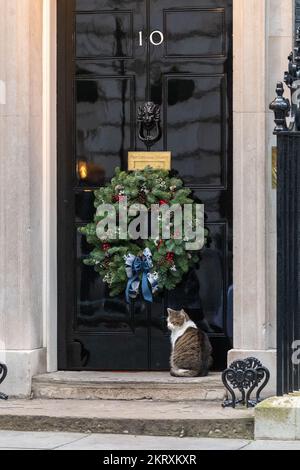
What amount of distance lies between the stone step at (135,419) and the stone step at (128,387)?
13 centimetres

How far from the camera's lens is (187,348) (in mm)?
10414

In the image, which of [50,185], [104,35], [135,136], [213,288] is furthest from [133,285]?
[104,35]

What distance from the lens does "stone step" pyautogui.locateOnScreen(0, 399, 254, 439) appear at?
906cm

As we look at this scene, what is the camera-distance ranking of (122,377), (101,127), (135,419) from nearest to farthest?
(135,419) → (122,377) → (101,127)

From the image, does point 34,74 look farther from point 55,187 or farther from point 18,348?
point 18,348

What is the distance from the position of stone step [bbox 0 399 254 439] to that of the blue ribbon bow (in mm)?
1168

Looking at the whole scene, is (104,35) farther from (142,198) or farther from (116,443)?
(116,443)

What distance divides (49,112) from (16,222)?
3.56 ft

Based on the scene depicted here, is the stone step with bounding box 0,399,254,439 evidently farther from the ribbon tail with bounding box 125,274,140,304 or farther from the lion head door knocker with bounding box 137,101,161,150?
the lion head door knocker with bounding box 137,101,161,150

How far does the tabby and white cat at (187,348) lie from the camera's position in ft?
34.1

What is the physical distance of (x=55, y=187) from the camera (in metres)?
10.9

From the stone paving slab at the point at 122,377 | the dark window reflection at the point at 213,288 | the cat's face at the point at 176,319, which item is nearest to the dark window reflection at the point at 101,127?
the dark window reflection at the point at 213,288

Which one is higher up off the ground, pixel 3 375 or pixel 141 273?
pixel 141 273

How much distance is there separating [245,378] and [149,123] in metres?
2.55
